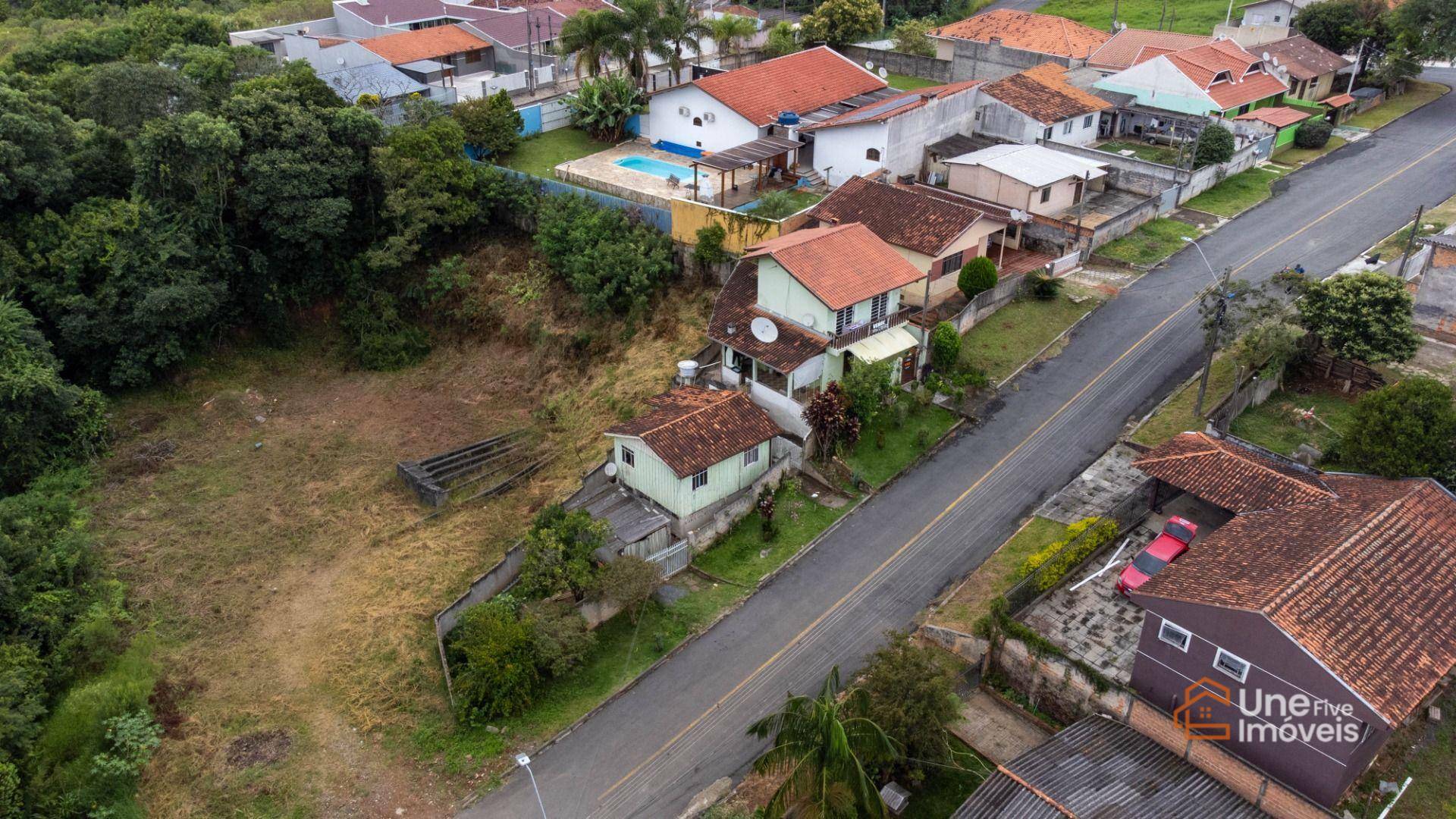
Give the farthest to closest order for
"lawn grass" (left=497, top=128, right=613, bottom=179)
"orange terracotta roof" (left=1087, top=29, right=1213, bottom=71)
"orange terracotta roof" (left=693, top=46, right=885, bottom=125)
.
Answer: "orange terracotta roof" (left=1087, top=29, right=1213, bottom=71) < "lawn grass" (left=497, top=128, right=613, bottom=179) < "orange terracotta roof" (left=693, top=46, right=885, bottom=125)

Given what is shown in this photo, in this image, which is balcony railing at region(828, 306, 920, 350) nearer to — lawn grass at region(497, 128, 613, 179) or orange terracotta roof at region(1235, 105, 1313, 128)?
lawn grass at region(497, 128, 613, 179)

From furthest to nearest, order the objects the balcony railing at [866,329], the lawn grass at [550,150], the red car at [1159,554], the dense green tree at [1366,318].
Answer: the lawn grass at [550,150] → the balcony railing at [866,329] → the dense green tree at [1366,318] → the red car at [1159,554]

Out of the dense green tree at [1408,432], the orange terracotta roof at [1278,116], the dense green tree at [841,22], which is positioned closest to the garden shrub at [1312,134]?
the orange terracotta roof at [1278,116]

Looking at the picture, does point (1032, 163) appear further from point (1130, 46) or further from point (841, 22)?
point (841, 22)

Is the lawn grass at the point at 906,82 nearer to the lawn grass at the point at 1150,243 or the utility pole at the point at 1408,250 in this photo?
the lawn grass at the point at 1150,243

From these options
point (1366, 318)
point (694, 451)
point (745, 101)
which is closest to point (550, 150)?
point (745, 101)

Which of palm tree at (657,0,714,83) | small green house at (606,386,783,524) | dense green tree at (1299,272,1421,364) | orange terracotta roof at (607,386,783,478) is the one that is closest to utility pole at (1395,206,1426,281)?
dense green tree at (1299,272,1421,364)
